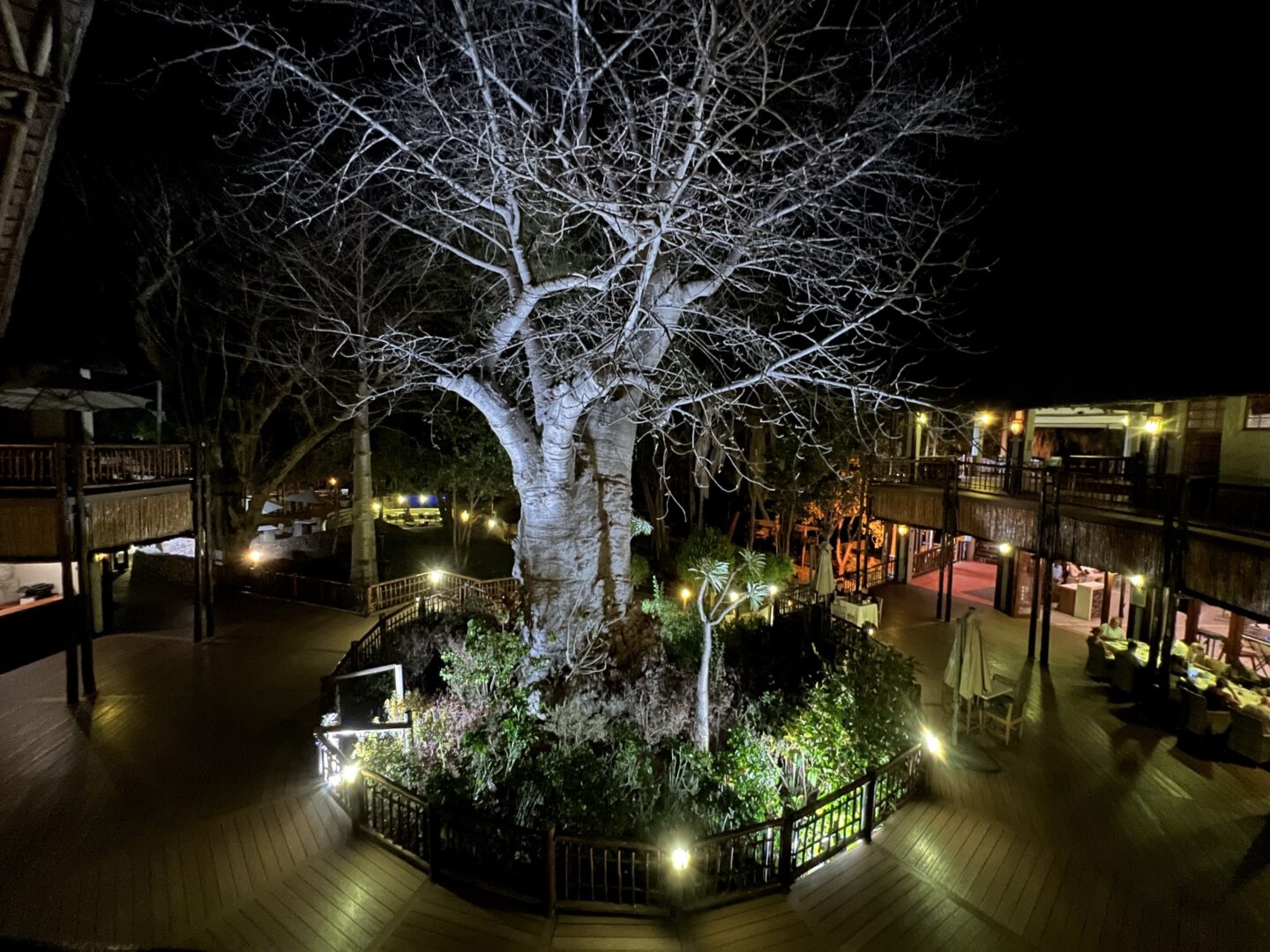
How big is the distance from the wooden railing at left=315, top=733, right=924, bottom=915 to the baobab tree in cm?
346

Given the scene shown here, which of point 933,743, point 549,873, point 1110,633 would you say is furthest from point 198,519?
point 1110,633

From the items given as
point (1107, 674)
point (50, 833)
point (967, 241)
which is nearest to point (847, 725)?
point (1107, 674)

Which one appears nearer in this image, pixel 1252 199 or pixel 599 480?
pixel 599 480

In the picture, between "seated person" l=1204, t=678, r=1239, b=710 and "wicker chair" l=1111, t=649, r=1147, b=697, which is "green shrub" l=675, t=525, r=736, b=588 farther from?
"seated person" l=1204, t=678, r=1239, b=710

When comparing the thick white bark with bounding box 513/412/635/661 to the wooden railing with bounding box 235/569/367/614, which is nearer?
the thick white bark with bounding box 513/412/635/661

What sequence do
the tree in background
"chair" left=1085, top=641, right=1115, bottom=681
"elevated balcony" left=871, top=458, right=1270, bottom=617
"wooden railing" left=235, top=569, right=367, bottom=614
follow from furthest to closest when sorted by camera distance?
the tree in background
"wooden railing" left=235, top=569, right=367, bottom=614
"chair" left=1085, top=641, right=1115, bottom=681
"elevated balcony" left=871, top=458, right=1270, bottom=617

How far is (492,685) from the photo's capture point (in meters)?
9.09

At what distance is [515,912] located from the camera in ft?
17.7

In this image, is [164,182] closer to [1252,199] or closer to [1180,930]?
[1180,930]

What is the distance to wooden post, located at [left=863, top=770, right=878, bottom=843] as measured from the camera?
6105mm

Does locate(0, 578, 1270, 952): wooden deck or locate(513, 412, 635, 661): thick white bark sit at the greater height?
locate(513, 412, 635, 661): thick white bark

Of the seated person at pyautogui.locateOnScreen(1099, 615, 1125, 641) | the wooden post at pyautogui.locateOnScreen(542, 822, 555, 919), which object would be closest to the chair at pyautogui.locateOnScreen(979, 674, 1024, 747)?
the seated person at pyautogui.locateOnScreen(1099, 615, 1125, 641)

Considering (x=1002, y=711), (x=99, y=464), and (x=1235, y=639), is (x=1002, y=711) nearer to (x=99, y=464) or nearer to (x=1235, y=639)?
(x=1235, y=639)

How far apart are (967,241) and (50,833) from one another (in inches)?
838
